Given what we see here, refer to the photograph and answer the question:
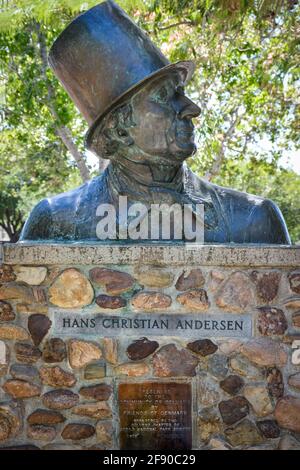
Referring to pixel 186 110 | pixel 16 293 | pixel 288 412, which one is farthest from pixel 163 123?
pixel 288 412

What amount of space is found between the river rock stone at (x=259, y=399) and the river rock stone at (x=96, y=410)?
810mm

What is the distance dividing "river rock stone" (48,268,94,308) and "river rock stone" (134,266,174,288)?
11.8 inches

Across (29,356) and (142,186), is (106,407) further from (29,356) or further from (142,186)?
(142,186)

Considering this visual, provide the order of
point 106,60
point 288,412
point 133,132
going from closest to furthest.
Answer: point 288,412
point 106,60
point 133,132

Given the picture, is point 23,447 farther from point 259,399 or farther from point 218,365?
point 259,399

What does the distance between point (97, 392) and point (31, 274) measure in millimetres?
789

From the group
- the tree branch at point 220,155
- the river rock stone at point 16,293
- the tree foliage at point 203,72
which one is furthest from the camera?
the tree branch at point 220,155

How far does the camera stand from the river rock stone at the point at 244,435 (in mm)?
4266

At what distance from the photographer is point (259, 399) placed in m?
4.28

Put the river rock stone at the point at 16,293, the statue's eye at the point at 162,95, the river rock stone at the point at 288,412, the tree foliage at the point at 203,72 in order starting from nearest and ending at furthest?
1. the river rock stone at the point at 288,412
2. the river rock stone at the point at 16,293
3. the statue's eye at the point at 162,95
4. the tree foliage at the point at 203,72

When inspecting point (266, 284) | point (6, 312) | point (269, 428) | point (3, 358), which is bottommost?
point (269, 428)

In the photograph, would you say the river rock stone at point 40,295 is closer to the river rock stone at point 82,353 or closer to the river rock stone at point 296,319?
the river rock stone at point 82,353

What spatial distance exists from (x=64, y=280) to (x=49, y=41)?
9.11 m

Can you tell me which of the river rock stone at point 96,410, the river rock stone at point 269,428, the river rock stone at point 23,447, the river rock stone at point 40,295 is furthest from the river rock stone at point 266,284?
the river rock stone at point 23,447
